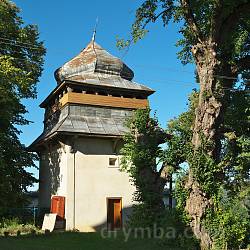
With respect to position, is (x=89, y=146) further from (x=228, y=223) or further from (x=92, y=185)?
(x=228, y=223)

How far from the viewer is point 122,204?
24344 millimetres

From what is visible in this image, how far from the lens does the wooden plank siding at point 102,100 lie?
997 inches

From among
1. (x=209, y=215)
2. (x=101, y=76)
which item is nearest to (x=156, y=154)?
(x=209, y=215)

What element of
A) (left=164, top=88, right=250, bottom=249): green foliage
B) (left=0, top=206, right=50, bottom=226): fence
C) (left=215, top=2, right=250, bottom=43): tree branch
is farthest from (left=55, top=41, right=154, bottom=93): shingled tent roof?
(left=215, top=2, right=250, bottom=43): tree branch

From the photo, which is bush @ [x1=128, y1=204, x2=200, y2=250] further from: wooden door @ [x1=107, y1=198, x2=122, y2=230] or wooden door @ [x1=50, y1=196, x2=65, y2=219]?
wooden door @ [x1=107, y1=198, x2=122, y2=230]

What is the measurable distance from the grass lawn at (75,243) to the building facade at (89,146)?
14.2 feet

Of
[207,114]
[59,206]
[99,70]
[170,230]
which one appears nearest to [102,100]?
[99,70]

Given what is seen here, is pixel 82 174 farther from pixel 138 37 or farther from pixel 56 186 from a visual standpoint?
pixel 138 37

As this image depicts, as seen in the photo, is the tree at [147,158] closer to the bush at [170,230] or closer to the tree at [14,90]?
the bush at [170,230]

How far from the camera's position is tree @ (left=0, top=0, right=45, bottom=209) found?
73.8ft

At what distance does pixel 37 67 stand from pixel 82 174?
7.53 meters

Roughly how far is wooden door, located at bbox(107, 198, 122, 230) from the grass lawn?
4993 mm

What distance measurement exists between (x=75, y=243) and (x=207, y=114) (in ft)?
23.6

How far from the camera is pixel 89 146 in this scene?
24.3 metres
